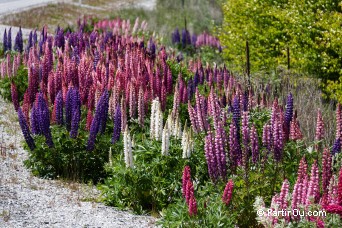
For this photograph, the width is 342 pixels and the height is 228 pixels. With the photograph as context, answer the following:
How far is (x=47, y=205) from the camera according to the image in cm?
732

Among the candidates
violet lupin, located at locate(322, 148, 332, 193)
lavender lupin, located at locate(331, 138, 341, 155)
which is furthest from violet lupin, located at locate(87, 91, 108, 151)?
violet lupin, located at locate(322, 148, 332, 193)

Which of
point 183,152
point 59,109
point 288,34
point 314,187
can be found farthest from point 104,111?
point 288,34

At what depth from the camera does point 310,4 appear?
13734 millimetres

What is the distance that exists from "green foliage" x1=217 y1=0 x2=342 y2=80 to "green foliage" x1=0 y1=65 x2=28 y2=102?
4.49 metres

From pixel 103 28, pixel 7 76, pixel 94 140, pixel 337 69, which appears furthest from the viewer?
pixel 103 28

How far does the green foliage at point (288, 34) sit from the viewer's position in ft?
43.9

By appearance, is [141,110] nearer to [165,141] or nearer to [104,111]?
[104,111]

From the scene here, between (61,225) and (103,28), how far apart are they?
12662mm

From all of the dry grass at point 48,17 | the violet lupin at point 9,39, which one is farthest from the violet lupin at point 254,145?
the dry grass at point 48,17

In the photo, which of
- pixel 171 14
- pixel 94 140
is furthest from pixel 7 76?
pixel 171 14

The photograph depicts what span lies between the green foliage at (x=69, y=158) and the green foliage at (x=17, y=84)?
3.48 metres

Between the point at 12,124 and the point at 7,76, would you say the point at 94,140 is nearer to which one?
the point at 12,124

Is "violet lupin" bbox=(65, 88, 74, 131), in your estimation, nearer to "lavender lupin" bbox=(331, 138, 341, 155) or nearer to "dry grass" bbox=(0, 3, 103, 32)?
"lavender lupin" bbox=(331, 138, 341, 155)

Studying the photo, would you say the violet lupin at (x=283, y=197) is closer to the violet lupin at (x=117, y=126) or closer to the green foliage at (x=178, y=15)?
the violet lupin at (x=117, y=126)
